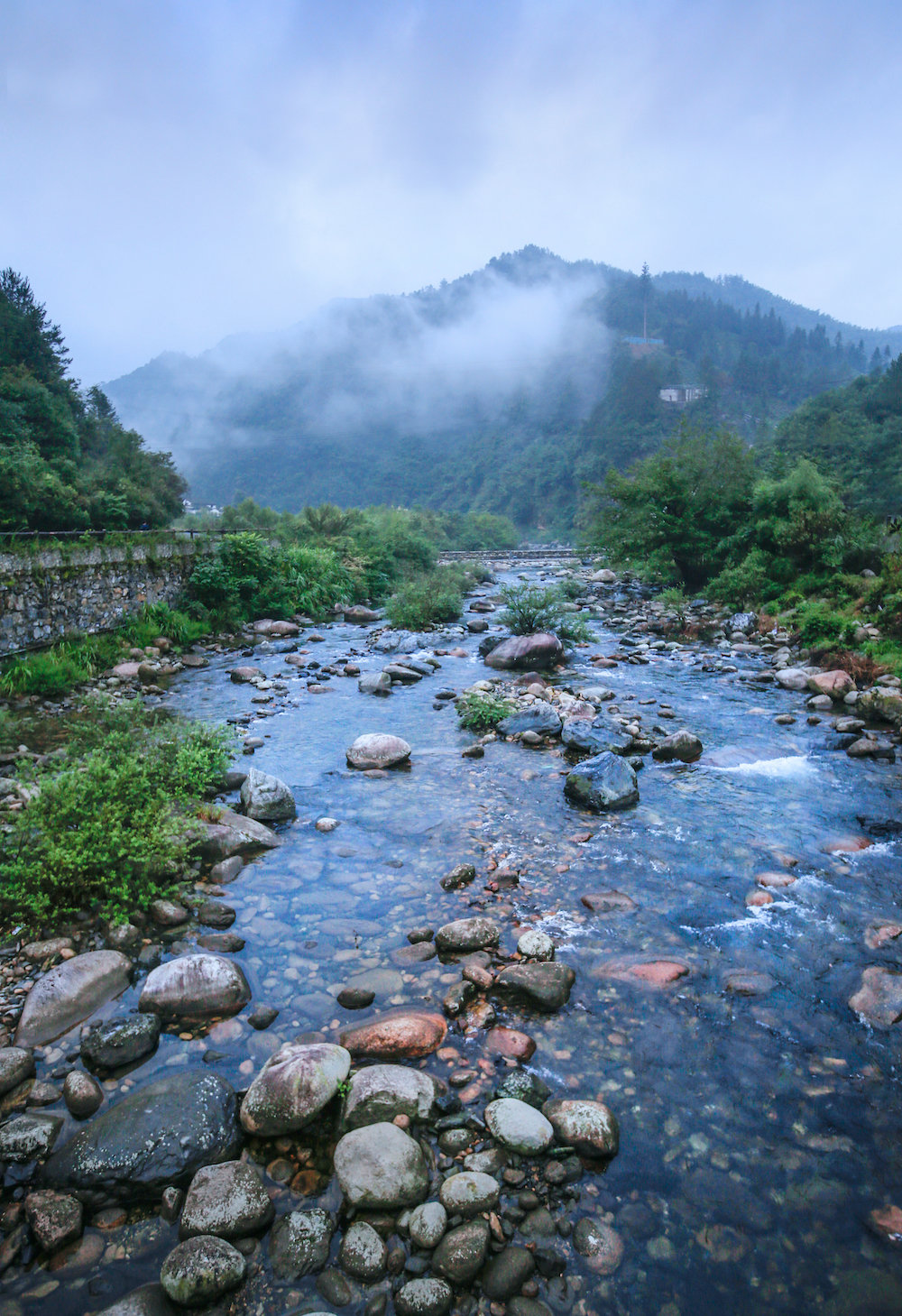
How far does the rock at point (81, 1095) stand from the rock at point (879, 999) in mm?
4051

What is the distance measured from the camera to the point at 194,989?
3.65 m

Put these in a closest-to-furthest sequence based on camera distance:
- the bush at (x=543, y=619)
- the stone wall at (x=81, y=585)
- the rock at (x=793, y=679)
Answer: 1. the rock at (x=793, y=679)
2. the stone wall at (x=81, y=585)
3. the bush at (x=543, y=619)

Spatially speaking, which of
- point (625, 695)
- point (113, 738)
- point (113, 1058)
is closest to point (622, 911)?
point (113, 1058)

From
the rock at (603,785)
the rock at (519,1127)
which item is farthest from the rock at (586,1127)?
the rock at (603,785)

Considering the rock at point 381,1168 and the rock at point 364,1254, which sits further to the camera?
the rock at point 381,1168

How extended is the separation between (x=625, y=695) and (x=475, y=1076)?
803cm

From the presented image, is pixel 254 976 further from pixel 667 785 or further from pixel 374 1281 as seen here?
pixel 667 785

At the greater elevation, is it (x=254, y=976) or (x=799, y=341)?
(x=799, y=341)

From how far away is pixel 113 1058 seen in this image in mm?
3215

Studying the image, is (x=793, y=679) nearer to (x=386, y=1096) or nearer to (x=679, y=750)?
(x=679, y=750)

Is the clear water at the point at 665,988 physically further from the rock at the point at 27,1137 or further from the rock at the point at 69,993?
the rock at the point at 27,1137

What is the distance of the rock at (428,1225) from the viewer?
240 cm

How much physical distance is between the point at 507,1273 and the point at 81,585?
13.4 meters

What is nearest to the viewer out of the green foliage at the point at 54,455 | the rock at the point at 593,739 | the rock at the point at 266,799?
the rock at the point at 266,799
